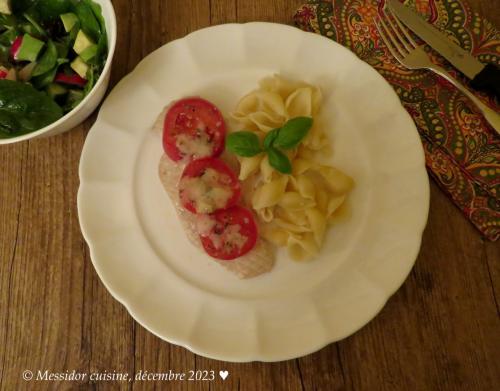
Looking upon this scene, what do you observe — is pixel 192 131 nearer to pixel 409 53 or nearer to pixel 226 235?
pixel 226 235

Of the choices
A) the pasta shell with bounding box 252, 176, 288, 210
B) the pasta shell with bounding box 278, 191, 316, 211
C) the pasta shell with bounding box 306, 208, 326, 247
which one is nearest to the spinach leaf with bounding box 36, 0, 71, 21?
the pasta shell with bounding box 252, 176, 288, 210

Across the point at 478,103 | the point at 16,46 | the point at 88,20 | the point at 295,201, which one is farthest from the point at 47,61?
the point at 478,103

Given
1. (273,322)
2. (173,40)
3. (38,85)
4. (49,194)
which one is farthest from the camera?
(173,40)

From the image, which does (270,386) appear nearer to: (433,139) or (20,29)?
(433,139)

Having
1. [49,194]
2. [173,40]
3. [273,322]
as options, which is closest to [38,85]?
[49,194]

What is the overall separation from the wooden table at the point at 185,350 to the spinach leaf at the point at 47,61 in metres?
0.49

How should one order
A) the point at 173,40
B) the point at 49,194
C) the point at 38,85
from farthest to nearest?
the point at 173,40
the point at 49,194
the point at 38,85

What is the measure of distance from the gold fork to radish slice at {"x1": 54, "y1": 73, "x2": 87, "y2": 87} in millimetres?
1617

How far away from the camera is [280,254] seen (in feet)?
6.60

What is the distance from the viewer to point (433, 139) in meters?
2.11

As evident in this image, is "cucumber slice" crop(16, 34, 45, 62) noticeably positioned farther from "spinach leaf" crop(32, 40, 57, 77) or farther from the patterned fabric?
the patterned fabric

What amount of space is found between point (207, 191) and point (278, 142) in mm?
408

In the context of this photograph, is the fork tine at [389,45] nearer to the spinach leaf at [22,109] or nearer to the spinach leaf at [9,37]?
the spinach leaf at [22,109]

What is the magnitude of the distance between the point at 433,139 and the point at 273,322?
4.08ft
